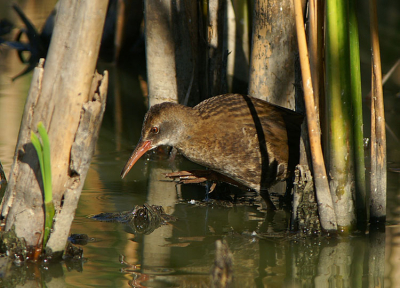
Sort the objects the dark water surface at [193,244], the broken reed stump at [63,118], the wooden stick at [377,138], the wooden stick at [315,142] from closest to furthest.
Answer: the broken reed stump at [63,118] < the dark water surface at [193,244] < the wooden stick at [315,142] < the wooden stick at [377,138]

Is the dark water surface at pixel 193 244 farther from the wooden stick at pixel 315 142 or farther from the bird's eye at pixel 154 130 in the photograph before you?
the bird's eye at pixel 154 130

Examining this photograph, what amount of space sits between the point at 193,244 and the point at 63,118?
1101mm

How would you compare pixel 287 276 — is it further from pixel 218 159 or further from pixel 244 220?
pixel 218 159

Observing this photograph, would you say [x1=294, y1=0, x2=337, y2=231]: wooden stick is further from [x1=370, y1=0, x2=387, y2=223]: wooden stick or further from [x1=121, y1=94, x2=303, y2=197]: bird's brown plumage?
[x1=121, y1=94, x2=303, y2=197]: bird's brown plumage

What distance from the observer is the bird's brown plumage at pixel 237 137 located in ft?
12.7

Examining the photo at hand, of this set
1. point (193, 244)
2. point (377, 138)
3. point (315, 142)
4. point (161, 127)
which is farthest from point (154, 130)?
point (377, 138)

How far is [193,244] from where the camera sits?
129 inches

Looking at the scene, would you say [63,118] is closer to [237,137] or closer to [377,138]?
[237,137]

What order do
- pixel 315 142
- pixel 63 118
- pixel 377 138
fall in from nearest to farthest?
pixel 63 118 < pixel 315 142 < pixel 377 138

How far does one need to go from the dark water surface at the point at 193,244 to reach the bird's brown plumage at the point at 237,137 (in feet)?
0.92

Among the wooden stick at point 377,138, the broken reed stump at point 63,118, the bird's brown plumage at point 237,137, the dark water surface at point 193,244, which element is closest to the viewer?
the broken reed stump at point 63,118

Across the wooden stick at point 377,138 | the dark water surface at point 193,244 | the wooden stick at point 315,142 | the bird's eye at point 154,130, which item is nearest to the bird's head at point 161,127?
the bird's eye at point 154,130

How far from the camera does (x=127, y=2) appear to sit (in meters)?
7.61

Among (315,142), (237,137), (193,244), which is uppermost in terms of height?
(237,137)
